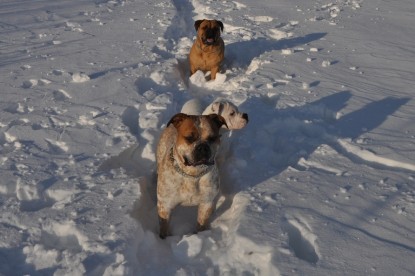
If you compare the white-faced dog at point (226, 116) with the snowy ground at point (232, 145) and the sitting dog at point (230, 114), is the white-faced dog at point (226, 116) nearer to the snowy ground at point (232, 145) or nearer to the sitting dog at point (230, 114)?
the sitting dog at point (230, 114)

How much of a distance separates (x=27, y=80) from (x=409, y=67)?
642cm

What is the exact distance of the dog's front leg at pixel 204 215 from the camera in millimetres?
4133

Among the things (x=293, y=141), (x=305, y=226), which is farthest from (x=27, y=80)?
(x=305, y=226)

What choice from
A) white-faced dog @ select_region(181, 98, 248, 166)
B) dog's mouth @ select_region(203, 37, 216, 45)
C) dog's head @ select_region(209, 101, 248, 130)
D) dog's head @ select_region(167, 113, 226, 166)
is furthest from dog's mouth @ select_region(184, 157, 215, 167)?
dog's mouth @ select_region(203, 37, 216, 45)

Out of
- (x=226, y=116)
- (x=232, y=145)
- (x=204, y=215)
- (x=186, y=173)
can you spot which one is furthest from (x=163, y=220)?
(x=232, y=145)

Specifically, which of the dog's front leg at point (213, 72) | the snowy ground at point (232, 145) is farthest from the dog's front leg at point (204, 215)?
the dog's front leg at point (213, 72)

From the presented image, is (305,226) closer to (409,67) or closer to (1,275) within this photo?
(1,275)

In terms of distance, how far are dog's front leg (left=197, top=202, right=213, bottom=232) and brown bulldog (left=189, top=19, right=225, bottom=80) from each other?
11.6ft

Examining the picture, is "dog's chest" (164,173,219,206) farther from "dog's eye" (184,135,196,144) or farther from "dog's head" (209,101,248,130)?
"dog's head" (209,101,248,130)

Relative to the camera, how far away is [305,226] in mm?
3971

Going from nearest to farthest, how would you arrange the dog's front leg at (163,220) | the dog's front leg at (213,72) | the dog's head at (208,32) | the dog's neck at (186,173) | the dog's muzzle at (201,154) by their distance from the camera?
1. the dog's muzzle at (201,154)
2. the dog's neck at (186,173)
3. the dog's front leg at (163,220)
4. the dog's head at (208,32)
5. the dog's front leg at (213,72)

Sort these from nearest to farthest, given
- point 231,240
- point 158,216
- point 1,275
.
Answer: point 1,275 < point 231,240 < point 158,216

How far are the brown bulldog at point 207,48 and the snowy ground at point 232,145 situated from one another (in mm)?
238

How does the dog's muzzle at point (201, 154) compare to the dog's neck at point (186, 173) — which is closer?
the dog's muzzle at point (201, 154)
